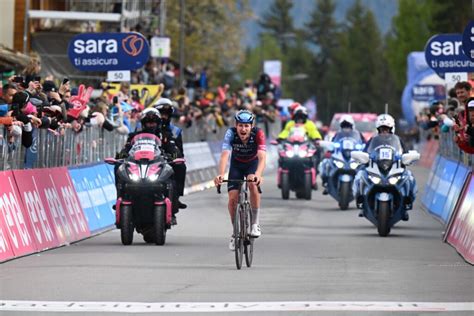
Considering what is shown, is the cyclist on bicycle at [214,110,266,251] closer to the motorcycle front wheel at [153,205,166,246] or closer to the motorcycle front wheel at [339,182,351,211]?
the motorcycle front wheel at [153,205,166,246]

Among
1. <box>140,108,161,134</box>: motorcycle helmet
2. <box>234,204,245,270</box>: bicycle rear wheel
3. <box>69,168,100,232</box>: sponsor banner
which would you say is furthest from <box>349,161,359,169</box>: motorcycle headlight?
<box>234,204,245,270</box>: bicycle rear wheel

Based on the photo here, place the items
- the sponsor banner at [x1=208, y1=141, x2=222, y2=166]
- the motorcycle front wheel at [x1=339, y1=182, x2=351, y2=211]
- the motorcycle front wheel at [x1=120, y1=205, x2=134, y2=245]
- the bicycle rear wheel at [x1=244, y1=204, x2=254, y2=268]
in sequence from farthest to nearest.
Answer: the sponsor banner at [x1=208, y1=141, x2=222, y2=166] < the motorcycle front wheel at [x1=339, y1=182, x2=351, y2=211] < the motorcycle front wheel at [x1=120, y1=205, x2=134, y2=245] < the bicycle rear wheel at [x1=244, y1=204, x2=254, y2=268]

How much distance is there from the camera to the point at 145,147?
2139cm

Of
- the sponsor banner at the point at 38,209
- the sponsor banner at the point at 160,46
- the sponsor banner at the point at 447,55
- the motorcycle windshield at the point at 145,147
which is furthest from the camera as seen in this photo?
the sponsor banner at the point at 160,46

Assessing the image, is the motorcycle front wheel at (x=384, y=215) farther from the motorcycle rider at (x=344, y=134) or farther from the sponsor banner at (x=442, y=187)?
the motorcycle rider at (x=344, y=134)

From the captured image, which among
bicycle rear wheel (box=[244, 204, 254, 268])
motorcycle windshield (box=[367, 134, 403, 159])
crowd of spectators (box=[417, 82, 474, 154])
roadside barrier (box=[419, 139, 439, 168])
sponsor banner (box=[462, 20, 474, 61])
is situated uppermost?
sponsor banner (box=[462, 20, 474, 61])

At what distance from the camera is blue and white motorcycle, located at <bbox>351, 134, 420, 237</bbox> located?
23391 millimetres

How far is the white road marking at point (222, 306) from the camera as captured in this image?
532 inches

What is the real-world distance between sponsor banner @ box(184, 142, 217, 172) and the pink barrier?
15484 millimetres

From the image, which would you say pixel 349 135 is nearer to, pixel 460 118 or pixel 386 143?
pixel 386 143

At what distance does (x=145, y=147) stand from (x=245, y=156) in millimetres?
2790

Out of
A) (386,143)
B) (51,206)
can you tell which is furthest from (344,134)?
(51,206)

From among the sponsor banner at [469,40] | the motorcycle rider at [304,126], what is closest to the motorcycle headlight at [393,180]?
the sponsor banner at [469,40]

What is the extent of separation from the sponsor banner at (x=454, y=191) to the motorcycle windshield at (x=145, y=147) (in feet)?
18.0
